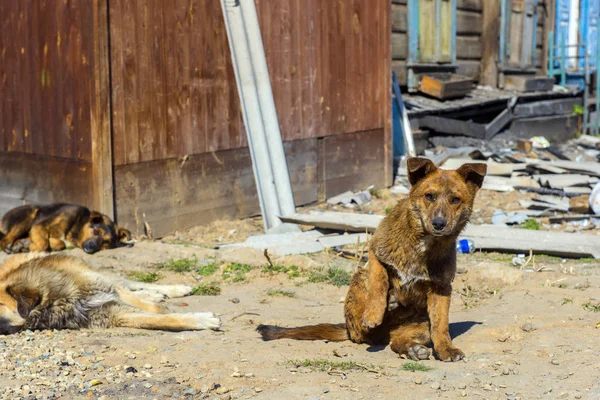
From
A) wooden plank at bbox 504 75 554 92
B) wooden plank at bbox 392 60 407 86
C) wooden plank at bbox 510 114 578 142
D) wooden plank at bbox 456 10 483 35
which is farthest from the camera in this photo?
wooden plank at bbox 504 75 554 92

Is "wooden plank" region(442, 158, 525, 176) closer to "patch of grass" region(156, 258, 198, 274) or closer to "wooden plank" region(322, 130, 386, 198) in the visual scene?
"wooden plank" region(322, 130, 386, 198)

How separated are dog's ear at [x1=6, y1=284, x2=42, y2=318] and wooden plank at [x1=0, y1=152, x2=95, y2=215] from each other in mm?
3311

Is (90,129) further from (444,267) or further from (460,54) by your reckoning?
(460,54)

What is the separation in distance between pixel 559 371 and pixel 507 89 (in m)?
15.3

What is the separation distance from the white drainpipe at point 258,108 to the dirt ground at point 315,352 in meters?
2.08

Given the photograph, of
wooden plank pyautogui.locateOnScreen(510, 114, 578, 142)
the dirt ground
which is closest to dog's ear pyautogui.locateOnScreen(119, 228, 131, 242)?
the dirt ground

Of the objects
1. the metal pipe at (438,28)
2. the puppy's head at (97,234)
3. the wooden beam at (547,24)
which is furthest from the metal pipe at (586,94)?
the puppy's head at (97,234)

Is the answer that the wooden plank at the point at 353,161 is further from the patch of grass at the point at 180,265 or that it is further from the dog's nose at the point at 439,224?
the dog's nose at the point at 439,224

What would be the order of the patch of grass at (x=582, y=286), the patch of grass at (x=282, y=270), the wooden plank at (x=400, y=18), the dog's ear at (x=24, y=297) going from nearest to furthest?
the dog's ear at (x=24, y=297)
the patch of grass at (x=582, y=286)
the patch of grass at (x=282, y=270)
the wooden plank at (x=400, y=18)

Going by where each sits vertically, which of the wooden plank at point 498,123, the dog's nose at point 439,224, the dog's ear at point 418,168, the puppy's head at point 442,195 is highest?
the dog's ear at point 418,168

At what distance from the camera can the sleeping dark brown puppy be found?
8742 millimetres

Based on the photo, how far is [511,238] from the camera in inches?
355

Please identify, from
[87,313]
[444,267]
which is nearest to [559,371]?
[444,267]

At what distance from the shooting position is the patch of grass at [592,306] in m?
6.12
